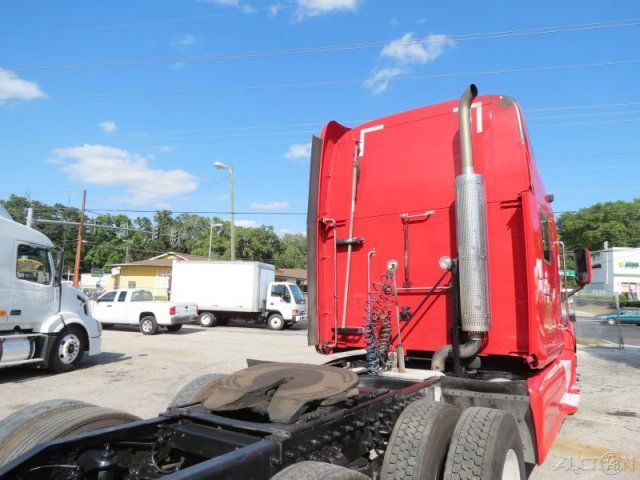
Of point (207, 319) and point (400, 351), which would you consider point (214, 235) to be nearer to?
point (207, 319)

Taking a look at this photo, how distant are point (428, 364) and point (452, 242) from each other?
4.19 ft

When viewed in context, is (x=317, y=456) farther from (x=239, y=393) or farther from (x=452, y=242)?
(x=452, y=242)

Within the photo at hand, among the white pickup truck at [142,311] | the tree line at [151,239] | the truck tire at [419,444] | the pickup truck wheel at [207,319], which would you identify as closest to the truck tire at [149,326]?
the white pickup truck at [142,311]

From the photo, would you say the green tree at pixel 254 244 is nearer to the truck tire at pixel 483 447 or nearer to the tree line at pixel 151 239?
the tree line at pixel 151 239

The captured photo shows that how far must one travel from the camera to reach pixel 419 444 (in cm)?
259

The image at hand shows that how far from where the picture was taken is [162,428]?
8.79ft

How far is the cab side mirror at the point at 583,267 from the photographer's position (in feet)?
20.0

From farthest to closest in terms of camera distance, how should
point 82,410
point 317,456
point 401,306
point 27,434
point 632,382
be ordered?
point 632,382 < point 401,306 < point 82,410 < point 27,434 < point 317,456

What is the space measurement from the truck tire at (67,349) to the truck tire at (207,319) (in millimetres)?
13090

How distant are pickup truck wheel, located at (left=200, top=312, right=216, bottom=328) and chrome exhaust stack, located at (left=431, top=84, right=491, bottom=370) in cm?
2107

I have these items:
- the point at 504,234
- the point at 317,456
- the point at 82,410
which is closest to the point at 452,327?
the point at 504,234

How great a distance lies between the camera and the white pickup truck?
1914cm

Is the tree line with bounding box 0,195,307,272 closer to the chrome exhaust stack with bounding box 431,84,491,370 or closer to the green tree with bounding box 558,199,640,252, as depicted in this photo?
the green tree with bounding box 558,199,640,252

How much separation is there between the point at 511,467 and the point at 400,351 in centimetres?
122
